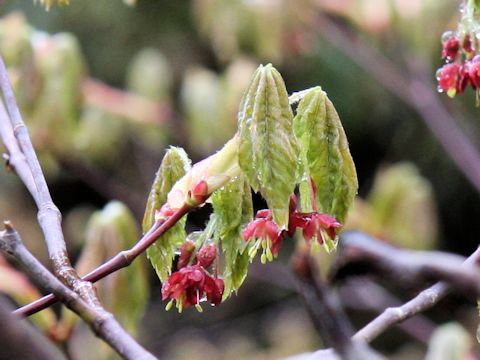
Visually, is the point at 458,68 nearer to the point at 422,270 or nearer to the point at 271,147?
the point at 271,147

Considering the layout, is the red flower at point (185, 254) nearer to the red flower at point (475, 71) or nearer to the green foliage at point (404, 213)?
the red flower at point (475, 71)

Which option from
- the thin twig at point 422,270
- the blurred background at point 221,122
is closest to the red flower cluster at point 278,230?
A: the blurred background at point 221,122

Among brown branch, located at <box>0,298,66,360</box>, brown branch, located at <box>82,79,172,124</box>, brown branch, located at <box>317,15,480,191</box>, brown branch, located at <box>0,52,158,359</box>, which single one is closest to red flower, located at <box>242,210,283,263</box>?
brown branch, located at <box>0,52,158,359</box>

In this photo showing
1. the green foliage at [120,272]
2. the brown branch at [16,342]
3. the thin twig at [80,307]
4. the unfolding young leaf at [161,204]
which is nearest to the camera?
the brown branch at [16,342]

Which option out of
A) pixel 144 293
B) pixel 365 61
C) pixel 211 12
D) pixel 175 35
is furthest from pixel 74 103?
pixel 175 35

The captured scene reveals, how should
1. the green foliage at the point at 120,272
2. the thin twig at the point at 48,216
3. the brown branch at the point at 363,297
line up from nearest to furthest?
the thin twig at the point at 48,216
the green foliage at the point at 120,272
the brown branch at the point at 363,297

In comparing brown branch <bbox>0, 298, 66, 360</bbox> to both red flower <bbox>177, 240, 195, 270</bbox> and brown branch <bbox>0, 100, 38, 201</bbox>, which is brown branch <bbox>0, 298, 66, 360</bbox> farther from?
brown branch <bbox>0, 100, 38, 201</bbox>

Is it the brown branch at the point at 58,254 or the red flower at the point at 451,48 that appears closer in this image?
the brown branch at the point at 58,254
